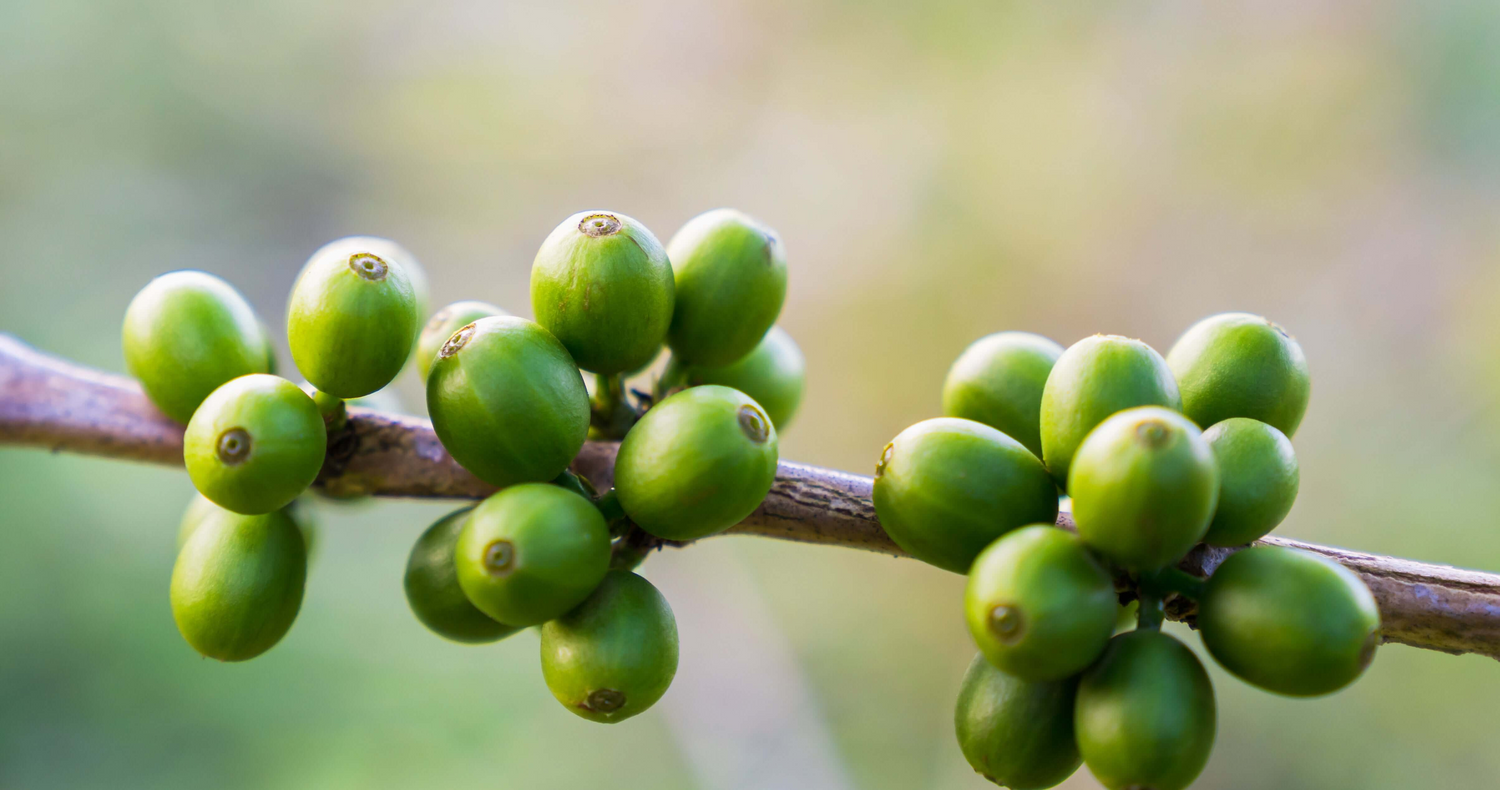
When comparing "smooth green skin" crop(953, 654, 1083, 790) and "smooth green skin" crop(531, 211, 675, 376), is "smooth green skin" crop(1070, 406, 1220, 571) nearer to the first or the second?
"smooth green skin" crop(953, 654, 1083, 790)

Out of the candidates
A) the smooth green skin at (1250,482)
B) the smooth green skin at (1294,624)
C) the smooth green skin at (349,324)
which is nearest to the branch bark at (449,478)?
the smooth green skin at (1250,482)

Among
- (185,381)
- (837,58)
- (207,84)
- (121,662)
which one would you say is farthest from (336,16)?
(185,381)

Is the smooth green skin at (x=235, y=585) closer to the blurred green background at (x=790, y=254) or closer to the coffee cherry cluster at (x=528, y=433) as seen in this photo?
the coffee cherry cluster at (x=528, y=433)

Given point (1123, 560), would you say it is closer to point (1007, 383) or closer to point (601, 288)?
point (1007, 383)

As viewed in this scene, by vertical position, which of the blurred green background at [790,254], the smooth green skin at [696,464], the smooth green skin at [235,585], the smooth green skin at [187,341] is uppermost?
the smooth green skin at [696,464]

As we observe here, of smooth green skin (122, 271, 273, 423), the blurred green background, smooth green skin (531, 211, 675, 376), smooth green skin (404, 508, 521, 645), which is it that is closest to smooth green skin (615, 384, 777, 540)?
smooth green skin (531, 211, 675, 376)

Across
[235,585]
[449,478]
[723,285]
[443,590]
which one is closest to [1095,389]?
[723,285]
